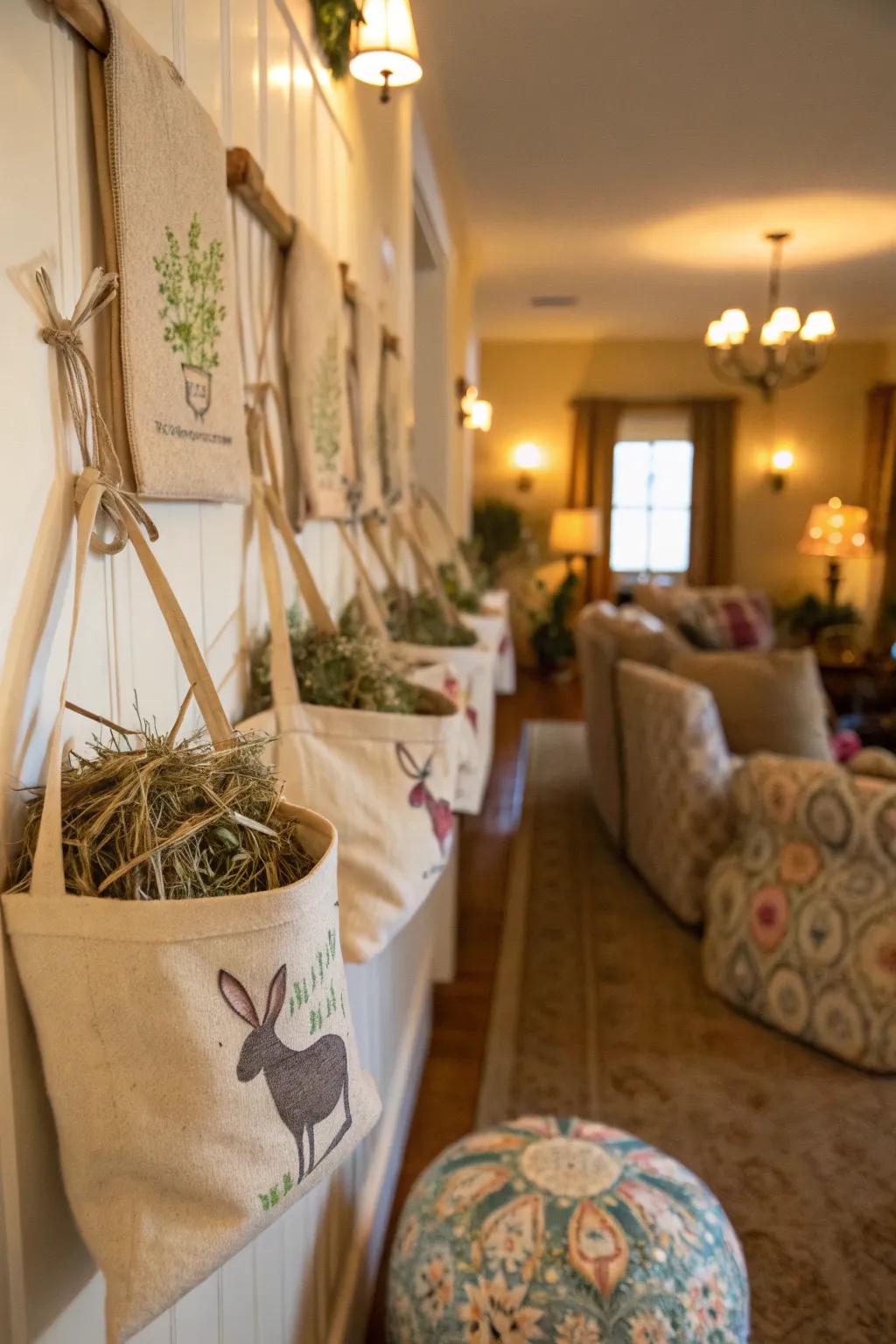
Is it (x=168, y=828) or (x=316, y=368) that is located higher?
(x=316, y=368)

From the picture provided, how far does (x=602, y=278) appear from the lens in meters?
5.07

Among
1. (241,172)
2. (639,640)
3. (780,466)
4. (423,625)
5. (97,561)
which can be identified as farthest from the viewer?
(780,466)

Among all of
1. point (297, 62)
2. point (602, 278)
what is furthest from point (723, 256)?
point (297, 62)

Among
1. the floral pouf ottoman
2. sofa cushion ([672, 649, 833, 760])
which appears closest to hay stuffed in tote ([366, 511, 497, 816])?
the floral pouf ottoman

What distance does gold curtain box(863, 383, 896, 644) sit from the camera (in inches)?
254

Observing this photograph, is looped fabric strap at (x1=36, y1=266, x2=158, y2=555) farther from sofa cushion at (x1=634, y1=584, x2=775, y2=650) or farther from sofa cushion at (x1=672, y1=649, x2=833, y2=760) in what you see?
sofa cushion at (x1=634, y1=584, x2=775, y2=650)

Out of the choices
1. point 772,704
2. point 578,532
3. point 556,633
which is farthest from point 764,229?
point 556,633

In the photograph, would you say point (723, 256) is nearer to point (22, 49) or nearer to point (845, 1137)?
point (845, 1137)

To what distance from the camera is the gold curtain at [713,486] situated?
6852 mm

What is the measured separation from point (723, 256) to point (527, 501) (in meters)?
2.85

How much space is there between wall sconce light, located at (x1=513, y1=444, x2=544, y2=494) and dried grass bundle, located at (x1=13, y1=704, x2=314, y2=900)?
21.8 ft

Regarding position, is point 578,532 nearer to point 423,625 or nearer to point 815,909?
point 815,909

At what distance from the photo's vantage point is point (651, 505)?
23.3 ft

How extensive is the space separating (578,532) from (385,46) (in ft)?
18.2
